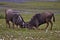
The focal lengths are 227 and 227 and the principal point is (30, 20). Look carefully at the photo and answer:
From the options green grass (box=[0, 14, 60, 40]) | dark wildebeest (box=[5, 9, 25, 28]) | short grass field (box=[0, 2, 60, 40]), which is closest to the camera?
green grass (box=[0, 14, 60, 40])

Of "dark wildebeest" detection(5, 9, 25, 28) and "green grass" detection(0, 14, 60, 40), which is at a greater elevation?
"dark wildebeest" detection(5, 9, 25, 28)

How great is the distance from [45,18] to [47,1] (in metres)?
0.27

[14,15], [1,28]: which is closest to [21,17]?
[14,15]

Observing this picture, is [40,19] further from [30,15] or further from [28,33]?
[28,33]

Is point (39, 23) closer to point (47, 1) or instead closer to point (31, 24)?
point (31, 24)

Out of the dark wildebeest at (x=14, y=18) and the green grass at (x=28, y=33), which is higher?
the dark wildebeest at (x=14, y=18)

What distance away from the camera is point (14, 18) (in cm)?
360

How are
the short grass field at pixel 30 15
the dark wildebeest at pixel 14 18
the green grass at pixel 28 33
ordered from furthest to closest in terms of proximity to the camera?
the dark wildebeest at pixel 14 18
the short grass field at pixel 30 15
the green grass at pixel 28 33

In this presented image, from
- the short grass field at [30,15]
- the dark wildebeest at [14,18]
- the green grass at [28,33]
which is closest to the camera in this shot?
the green grass at [28,33]

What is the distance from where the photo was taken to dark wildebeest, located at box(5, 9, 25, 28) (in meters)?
3.53

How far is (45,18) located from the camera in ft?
11.9

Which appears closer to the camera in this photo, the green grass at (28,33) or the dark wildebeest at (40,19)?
the green grass at (28,33)

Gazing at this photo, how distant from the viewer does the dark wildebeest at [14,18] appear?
353 centimetres

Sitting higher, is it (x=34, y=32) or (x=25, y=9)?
(x=25, y=9)
